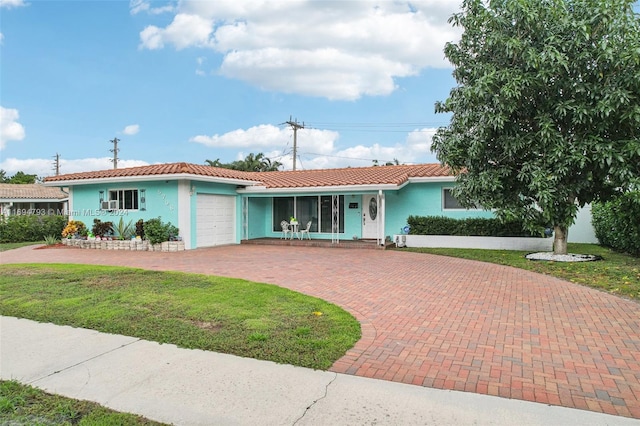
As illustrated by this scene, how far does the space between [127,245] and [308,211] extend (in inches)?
307

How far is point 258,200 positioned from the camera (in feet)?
66.7

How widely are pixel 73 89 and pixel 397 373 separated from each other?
20.0m

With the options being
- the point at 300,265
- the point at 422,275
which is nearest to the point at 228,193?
the point at 300,265

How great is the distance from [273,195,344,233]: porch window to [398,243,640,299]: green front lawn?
4.87 metres

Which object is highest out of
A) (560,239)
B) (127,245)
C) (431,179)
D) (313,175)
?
(313,175)

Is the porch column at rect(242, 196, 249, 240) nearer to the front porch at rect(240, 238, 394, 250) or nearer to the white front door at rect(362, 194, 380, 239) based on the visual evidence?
the front porch at rect(240, 238, 394, 250)

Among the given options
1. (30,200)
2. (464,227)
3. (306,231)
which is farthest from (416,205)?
(30,200)

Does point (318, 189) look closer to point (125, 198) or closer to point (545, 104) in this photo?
point (125, 198)

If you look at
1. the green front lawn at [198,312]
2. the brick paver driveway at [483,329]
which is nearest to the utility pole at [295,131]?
the brick paver driveway at [483,329]

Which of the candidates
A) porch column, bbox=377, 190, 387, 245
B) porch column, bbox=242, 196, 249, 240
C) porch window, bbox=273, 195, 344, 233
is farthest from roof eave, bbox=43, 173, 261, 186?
porch column, bbox=377, 190, 387, 245

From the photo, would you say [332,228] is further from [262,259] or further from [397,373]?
[397,373]

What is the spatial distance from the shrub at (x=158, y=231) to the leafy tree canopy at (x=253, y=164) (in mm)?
26206

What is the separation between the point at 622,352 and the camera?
15.6 ft

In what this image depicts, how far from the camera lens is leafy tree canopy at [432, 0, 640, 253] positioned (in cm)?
1036
